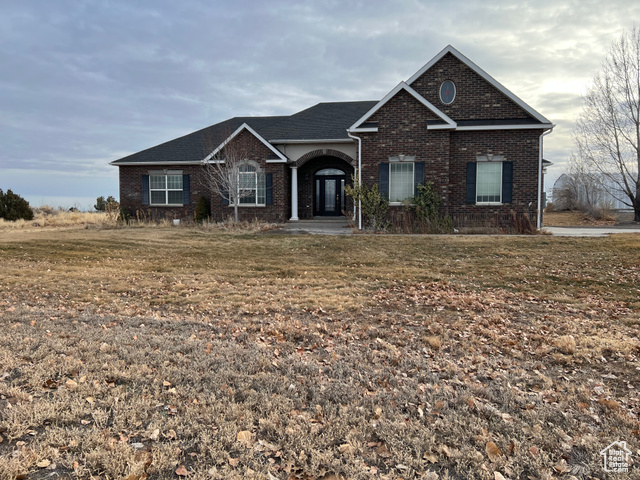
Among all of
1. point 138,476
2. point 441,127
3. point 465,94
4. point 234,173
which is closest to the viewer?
point 138,476

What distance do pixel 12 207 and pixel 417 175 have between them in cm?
2442

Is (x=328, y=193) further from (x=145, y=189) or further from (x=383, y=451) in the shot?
(x=383, y=451)

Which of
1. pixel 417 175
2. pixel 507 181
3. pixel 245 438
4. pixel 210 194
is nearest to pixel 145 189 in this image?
pixel 210 194

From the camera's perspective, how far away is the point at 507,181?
16.5m

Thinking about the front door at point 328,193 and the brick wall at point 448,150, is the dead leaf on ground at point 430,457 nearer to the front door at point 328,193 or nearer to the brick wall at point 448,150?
the brick wall at point 448,150

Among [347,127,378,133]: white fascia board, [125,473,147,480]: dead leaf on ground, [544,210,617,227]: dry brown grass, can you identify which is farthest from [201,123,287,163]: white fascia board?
[125,473,147,480]: dead leaf on ground

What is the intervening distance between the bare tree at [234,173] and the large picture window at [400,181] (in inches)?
249


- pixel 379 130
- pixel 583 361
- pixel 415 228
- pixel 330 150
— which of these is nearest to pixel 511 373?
pixel 583 361

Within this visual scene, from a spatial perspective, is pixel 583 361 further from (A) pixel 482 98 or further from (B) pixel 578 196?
(B) pixel 578 196

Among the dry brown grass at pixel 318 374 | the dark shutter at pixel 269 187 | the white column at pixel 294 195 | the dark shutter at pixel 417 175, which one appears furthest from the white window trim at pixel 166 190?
the dry brown grass at pixel 318 374

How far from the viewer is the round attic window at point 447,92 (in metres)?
17.1

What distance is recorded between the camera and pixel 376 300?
736cm

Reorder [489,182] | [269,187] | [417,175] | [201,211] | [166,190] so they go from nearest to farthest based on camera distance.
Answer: [417,175] < [489,182] < [269,187] < [201,211] < [166,190]

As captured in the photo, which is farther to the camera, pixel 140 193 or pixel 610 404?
pixel 140 193
